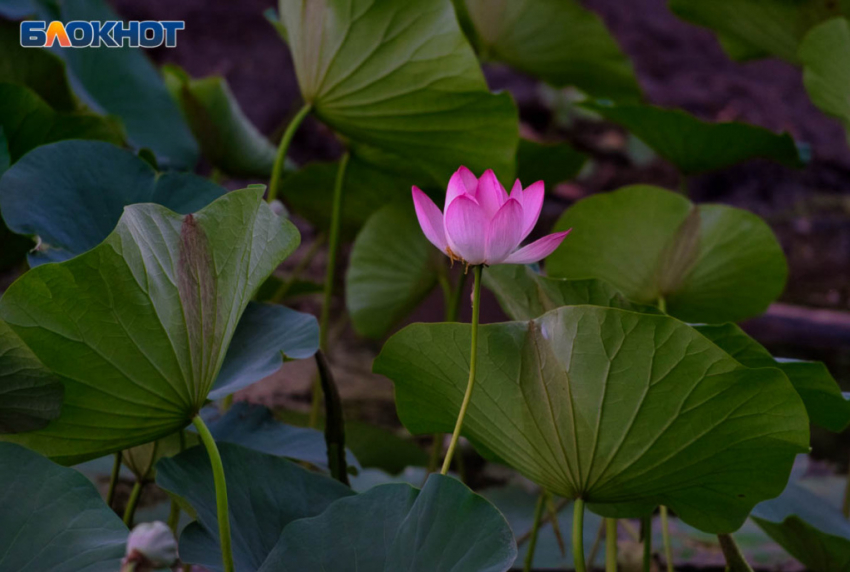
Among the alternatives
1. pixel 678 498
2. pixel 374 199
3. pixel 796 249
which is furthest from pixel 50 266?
pixel 796 249

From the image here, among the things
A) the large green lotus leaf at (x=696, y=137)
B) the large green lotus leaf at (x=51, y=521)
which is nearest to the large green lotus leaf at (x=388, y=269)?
the large green lotus leaf at (x=696, y=137)

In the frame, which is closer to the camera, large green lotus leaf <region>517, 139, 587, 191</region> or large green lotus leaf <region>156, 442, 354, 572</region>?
large green lotus leaf <region>156, 442, 354, 572</region>

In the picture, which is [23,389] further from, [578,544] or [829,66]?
[829,66]

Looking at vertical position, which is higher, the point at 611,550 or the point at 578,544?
the point at 578,544

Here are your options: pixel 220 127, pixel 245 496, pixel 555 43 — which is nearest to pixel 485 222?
pixel 245 496

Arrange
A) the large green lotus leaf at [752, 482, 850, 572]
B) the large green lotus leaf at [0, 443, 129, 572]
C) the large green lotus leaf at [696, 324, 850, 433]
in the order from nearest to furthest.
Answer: the large green lotus leaf at [0, 443, 129, 572]
the large green lotus leaf at [696, 324, 850, 433]
the large green lotus leaf at [752, 482, 850, 572]

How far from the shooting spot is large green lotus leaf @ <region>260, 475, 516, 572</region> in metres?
0.42

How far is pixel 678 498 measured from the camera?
0.54 m

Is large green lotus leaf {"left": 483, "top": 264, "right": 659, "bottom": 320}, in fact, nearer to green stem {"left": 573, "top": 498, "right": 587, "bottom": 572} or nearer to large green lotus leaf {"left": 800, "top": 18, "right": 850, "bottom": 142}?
green stem {"left": 573, "top": 498, "right": 587, "bottom": 572}

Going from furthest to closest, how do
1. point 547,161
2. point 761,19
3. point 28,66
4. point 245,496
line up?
point 761,19 < point 547,161 < point 28,66 < point 245,496

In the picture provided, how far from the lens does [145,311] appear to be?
18.0 inches

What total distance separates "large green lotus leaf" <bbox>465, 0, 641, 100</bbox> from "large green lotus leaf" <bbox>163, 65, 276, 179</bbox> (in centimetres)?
38

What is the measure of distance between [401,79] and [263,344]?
0.34m

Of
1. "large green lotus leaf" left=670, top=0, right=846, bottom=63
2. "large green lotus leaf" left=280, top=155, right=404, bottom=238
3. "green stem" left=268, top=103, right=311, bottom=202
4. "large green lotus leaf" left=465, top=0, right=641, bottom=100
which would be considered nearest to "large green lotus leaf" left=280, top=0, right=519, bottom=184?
"green stem" left=268, top=103, right=311, bottom=202
